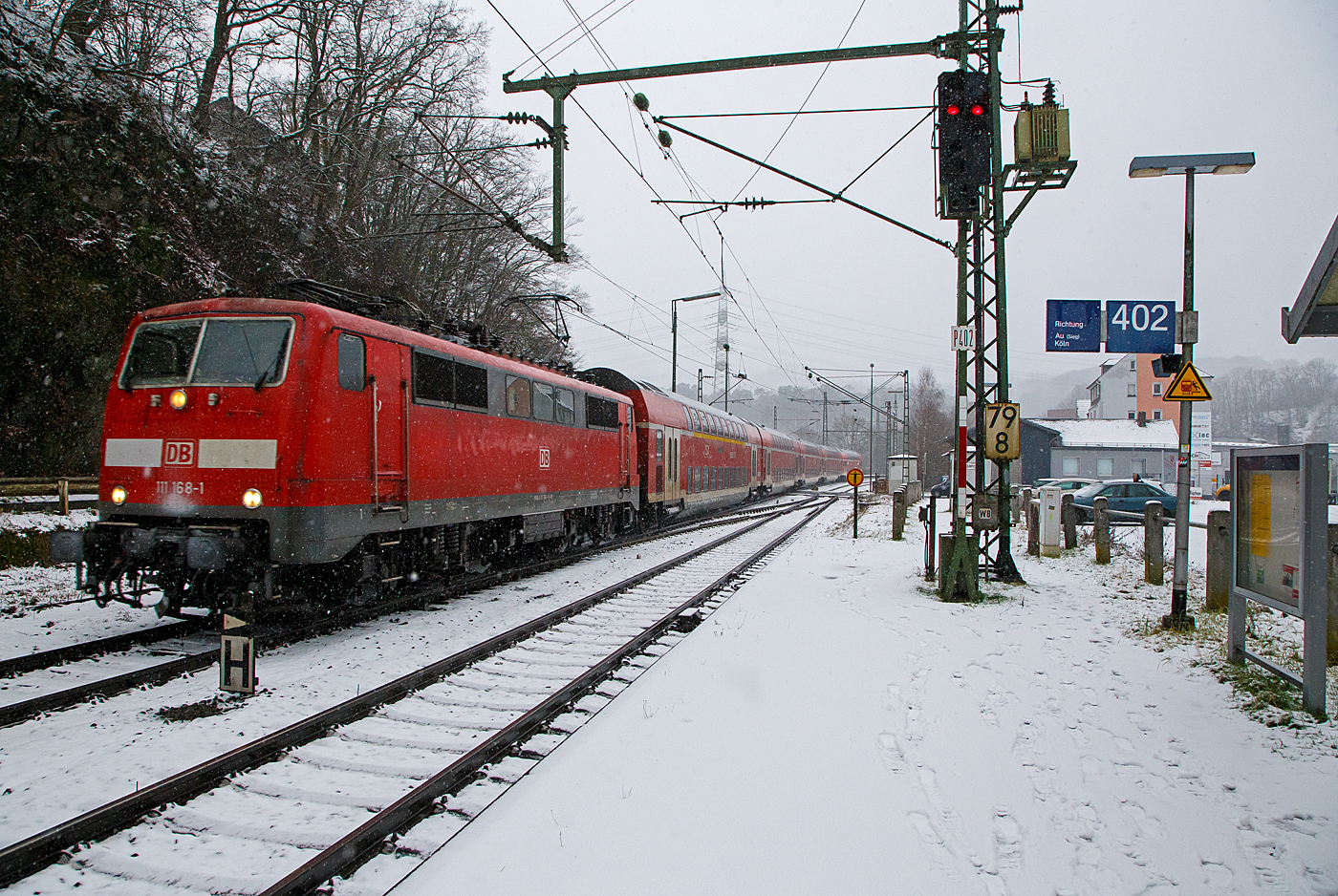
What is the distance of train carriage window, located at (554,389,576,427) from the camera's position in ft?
40.5

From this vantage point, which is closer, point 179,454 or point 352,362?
point 179,454

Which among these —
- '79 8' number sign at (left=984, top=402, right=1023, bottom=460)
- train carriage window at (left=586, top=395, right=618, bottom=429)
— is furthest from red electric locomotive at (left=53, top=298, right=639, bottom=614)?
'79 8' number sign at (left=984, top=402, right=1023, bottom=460)

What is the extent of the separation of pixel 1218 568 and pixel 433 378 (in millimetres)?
9030

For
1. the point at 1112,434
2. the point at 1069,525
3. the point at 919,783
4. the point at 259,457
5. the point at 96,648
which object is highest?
the point at 1112,434

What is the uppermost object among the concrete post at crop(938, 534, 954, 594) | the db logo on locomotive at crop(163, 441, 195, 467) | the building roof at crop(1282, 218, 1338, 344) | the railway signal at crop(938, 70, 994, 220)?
the railway signal at crop(938, 70, 994, 220)

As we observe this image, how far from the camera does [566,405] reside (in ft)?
41.7

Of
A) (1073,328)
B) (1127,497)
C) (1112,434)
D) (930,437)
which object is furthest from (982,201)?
(930,437)

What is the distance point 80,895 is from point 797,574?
9.93 metres

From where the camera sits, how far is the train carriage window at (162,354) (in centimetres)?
705

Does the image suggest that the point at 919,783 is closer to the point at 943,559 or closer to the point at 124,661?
the point at 943,559

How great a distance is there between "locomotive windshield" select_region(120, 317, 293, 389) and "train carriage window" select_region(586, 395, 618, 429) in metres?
7.11

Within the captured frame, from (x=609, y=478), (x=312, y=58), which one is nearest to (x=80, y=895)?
(x=609, y=478)

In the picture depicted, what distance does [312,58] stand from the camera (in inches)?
859

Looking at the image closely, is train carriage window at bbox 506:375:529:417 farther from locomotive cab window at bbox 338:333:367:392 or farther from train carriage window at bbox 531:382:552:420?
locomotive cab window at bbox 338:333:367:392
